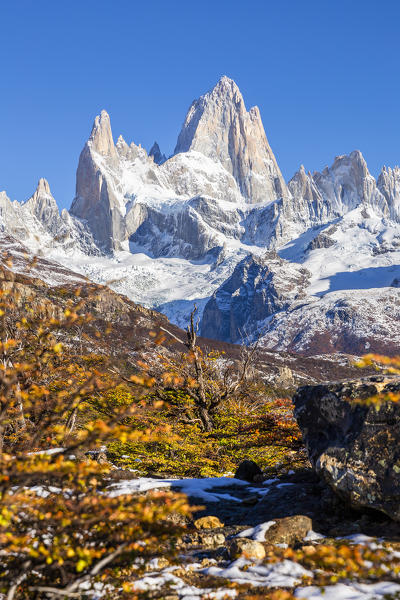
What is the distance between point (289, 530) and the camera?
877cm

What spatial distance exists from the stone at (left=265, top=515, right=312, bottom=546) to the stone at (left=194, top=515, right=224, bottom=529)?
179 cm

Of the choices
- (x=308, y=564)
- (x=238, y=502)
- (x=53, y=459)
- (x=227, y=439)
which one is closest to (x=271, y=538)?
(x=308, y=564)

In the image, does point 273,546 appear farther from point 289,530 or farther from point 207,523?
point 207,523

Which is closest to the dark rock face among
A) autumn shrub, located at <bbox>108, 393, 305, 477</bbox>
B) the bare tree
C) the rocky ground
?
the rocky ground

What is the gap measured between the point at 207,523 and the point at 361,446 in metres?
4.14

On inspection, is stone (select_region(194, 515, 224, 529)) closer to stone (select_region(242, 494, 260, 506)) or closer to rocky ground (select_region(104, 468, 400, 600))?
rocky ground (select_region(104, 468, 400, 600))

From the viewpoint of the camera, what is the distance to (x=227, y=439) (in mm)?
→ 18766

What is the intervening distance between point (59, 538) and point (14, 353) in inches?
429

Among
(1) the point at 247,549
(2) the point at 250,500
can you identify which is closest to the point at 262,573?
(1) the point at 247,549

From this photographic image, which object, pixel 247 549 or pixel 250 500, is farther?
pixel 250 500

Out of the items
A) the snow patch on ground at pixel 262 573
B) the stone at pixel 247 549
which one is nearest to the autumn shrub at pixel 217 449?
the stone at pixel 247 549

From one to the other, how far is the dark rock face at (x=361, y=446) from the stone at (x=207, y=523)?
9.00 feet

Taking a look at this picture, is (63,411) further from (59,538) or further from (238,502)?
(238,502)

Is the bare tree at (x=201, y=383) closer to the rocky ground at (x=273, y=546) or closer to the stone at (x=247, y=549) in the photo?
the rocky ground at (x=273, y=546)
